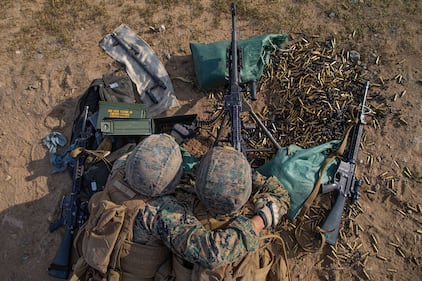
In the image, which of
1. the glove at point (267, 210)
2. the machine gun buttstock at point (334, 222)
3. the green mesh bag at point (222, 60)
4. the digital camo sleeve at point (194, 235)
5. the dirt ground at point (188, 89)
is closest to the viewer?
the digital camo sleeve at point (194, 235)

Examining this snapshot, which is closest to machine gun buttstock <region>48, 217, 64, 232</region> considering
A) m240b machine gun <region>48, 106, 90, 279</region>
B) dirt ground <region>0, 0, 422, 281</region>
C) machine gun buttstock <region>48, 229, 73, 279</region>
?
m240b machine gun <region>48, 106, 90, 279</region>

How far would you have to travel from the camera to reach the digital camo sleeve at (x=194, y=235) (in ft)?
12.9

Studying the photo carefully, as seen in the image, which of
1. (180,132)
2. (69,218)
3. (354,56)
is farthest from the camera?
(354,56)

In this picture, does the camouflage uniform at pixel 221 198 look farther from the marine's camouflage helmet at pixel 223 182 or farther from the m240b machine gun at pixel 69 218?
the m240b machine gun at pixel 69 218

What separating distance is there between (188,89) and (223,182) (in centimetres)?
334

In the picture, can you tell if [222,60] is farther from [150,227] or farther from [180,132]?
[150,227]

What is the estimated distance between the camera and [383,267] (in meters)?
5.68

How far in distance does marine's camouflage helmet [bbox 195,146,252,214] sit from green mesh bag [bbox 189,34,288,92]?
2743 millimetres

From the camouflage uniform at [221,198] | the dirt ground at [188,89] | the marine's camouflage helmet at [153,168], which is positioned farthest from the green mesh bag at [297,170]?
the marine's camouflage helmet at [153,168]

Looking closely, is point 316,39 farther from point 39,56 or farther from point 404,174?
point 39,56

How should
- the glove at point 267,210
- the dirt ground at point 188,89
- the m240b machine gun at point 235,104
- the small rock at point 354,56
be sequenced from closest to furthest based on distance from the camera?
the glove at point 267,210, the m240b machine gun at point 235,104, the dirt ground at point 188,89, the small rock at point 354,56

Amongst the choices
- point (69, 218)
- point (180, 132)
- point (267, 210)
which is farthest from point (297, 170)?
point (69, 218)

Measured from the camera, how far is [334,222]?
5.68 m

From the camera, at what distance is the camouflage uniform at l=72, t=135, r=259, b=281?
397 cm
